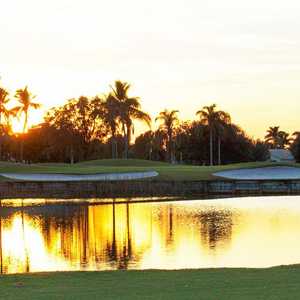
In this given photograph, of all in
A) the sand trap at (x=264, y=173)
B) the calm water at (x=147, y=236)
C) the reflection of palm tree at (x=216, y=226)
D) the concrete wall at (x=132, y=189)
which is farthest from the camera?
the sand trap at (x=264, y=173)

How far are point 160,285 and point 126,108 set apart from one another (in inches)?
2568

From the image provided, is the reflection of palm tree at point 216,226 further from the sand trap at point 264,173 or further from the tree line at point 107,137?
the tree line at point 107,137

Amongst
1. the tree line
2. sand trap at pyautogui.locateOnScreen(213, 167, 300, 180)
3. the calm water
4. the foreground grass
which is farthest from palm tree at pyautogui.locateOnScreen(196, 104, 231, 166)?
the foreground grass

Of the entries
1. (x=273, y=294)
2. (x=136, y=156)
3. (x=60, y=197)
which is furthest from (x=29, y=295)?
(x=136, y=156)

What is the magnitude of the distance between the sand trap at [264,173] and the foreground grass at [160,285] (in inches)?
1500

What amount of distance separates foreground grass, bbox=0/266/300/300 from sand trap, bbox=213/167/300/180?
3809cm

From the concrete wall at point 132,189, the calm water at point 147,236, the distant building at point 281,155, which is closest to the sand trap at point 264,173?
the concrete wall at point 132,189

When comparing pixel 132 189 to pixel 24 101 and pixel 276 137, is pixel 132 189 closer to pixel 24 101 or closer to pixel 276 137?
pixel 24 101

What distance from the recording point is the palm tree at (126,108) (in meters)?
76.2

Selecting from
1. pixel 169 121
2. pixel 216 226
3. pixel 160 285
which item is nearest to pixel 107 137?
pixel 169 121

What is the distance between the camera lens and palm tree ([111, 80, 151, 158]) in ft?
250

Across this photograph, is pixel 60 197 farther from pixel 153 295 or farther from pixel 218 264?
pixel 153 295

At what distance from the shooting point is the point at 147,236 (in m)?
24.1

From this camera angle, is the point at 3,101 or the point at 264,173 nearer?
the point at 264,173
